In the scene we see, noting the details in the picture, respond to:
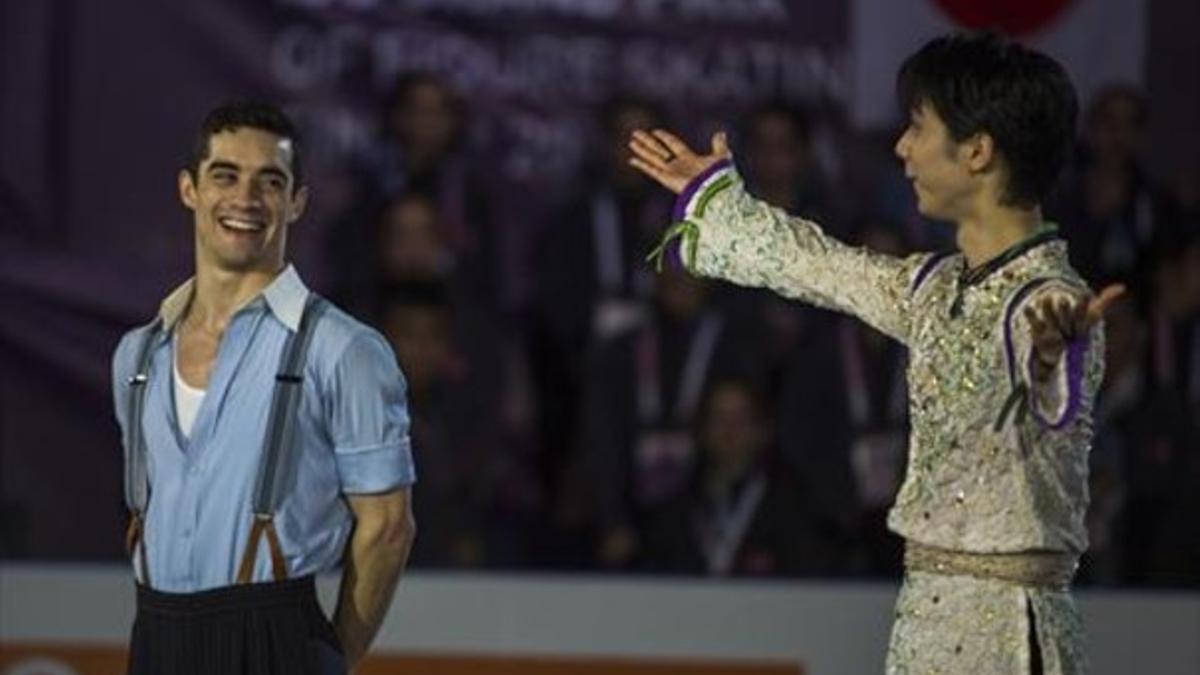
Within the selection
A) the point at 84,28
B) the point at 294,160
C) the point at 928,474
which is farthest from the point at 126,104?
the point at 928,474

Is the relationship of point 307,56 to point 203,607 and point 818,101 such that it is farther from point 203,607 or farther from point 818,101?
point 203,607

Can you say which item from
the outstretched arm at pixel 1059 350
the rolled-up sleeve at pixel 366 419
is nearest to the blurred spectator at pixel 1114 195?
the rolled-up sleeve at pixel 366 419

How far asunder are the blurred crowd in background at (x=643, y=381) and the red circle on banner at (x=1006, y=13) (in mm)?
511

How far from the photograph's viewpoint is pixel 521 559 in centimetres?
855

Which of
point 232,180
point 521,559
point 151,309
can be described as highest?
point 232,180

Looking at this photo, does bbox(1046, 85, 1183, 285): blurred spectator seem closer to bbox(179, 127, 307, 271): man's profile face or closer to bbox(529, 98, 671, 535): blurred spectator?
bbox(529, 98, 671, 535): blurred spectator

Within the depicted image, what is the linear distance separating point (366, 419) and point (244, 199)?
413mm

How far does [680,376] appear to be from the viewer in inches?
337

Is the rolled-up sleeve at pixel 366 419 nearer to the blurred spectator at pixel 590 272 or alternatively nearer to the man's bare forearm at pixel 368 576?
the man's bare forearm at pixel 368 576

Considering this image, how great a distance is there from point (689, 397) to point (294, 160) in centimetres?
306

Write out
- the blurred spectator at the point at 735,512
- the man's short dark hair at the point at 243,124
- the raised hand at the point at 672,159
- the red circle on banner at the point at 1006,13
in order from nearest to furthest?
the raised hand at the point at 672,159 → the man's short dark hair at the point at 243,124 → the blurred spectator at the point at 735,512 → the red circle on banner at the point at 1006,13

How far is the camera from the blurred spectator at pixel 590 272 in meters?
8.55

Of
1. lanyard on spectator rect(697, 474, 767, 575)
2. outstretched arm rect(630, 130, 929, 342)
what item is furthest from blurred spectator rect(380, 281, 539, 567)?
outstretched arm rect(630, 130, 929, 342)

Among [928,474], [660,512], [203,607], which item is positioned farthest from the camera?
[660,512]
